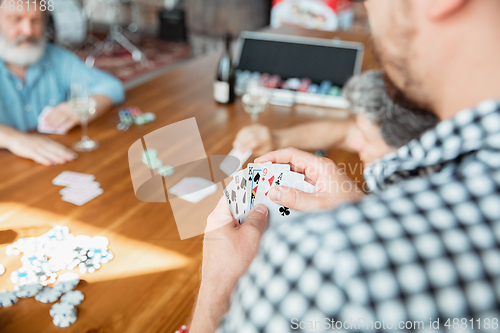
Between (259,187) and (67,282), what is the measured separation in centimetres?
44

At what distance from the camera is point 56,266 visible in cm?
78

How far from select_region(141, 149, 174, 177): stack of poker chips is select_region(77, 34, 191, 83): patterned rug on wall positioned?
3.45m

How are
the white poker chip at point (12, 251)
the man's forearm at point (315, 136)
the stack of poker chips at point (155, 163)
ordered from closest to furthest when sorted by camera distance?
the white poker chip at point (12, 251) → the stack of poker chips at point (155, 163) → the man's forearm at point (315, 136)

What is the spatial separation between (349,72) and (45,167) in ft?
4.43

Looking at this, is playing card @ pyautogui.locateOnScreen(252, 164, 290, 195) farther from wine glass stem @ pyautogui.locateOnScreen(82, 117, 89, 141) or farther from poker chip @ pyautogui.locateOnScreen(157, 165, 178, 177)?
wine glass stem @ pyautogui.locateOnScreen(82, 117, 89, 141)

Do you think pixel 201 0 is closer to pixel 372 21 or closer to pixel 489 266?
pixel 372 21

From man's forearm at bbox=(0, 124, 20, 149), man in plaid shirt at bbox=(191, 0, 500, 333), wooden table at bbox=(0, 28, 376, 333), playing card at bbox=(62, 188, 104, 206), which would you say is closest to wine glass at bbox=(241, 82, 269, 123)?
wooden table at bbox=(0, 28, 376, 333)

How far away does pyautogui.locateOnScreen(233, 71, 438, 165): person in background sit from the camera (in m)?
1.29

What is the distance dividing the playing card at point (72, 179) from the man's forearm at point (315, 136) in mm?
664

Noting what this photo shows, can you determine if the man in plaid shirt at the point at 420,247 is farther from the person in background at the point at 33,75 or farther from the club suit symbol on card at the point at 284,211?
the person in background at the point at 33,75

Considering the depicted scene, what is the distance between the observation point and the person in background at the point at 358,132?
1285 mm

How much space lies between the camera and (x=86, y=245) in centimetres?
85

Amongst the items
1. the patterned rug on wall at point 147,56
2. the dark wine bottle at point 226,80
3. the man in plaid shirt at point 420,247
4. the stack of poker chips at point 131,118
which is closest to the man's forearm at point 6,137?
the stack of poker chips at point 131,118

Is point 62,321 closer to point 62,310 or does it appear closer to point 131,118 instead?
point 62,310
